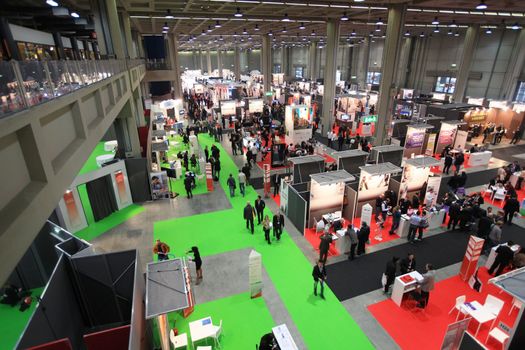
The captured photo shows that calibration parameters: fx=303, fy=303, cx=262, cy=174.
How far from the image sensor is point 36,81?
3.92 meters

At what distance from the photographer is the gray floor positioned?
778 centimetres

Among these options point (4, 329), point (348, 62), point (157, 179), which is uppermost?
point (348, 62)

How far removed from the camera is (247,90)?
41.4 meters

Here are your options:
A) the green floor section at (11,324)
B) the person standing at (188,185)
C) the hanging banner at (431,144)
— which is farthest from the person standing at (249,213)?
the hanging banner at (431,144)

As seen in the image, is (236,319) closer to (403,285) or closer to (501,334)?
(403,285)

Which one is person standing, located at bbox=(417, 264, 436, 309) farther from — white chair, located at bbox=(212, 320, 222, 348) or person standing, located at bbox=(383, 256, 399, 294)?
white chair, located at bbox=(212, 320, 222, 348)

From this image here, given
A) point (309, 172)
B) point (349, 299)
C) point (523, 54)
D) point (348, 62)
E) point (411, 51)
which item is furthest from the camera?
point (348, 62)

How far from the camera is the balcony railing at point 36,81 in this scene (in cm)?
307

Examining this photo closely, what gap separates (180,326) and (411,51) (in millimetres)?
39757

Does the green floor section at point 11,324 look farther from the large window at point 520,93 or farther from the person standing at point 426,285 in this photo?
the large window at point 520,93

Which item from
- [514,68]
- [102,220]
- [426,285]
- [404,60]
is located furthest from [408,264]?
[404,60]

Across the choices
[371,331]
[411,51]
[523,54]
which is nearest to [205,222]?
[371,331]

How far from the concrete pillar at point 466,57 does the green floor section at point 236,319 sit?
26850mm

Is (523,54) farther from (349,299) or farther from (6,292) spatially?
(6,292)
